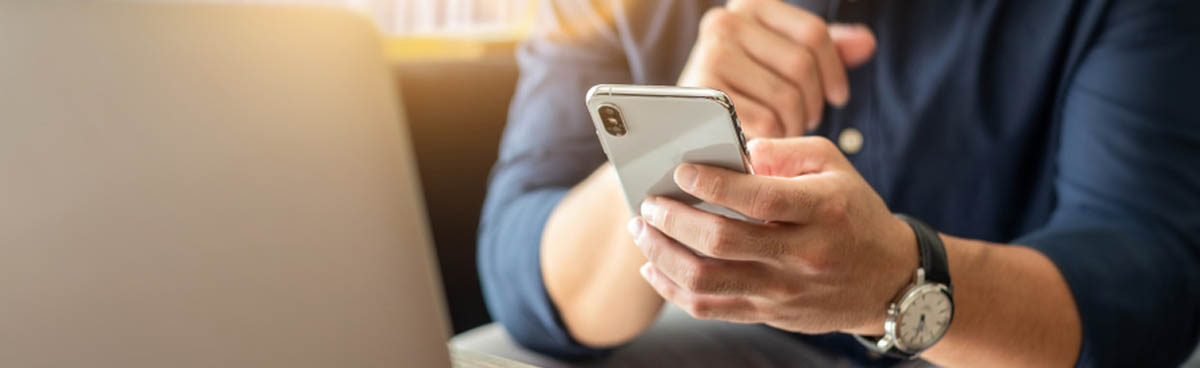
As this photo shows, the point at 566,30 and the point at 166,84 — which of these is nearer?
the point at 166,84

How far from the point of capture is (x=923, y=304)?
477mm

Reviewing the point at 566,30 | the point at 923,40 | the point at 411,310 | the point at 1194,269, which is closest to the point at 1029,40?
the point at 923,40

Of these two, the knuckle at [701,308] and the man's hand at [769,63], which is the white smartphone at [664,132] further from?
the man's hand at [769,63]

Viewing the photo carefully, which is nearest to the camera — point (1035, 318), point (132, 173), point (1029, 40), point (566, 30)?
point (132, 173)

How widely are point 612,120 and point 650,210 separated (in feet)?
0.23

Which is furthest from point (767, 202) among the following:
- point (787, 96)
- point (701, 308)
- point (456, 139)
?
point (456, 139)

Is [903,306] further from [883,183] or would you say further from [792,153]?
[883,183]

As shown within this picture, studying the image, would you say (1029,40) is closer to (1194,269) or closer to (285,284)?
(1194,269)

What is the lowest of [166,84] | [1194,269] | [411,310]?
[1194,269]

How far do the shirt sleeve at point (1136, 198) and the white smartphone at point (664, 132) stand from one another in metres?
0.34

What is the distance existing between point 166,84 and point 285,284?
0.10m

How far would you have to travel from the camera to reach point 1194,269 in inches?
24.6

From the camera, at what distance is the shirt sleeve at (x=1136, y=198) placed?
1.93 feet

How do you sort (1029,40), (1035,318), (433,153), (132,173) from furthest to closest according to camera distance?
(433,153)
(1029,40)
(1035,318)
(132,173)
